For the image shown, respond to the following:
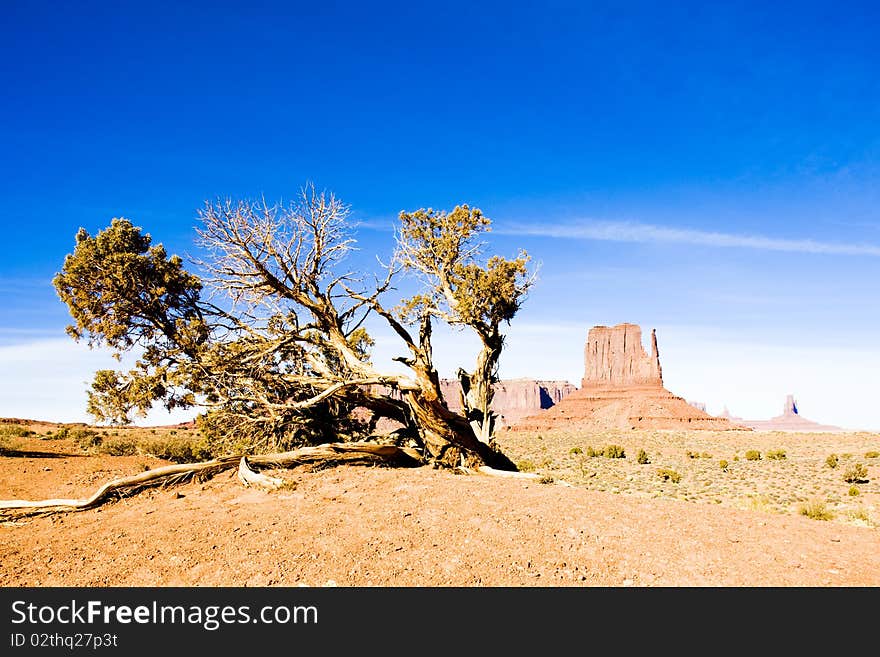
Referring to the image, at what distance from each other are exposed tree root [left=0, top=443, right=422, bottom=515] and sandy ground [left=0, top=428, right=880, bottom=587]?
334 mm

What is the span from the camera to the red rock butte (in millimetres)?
96812

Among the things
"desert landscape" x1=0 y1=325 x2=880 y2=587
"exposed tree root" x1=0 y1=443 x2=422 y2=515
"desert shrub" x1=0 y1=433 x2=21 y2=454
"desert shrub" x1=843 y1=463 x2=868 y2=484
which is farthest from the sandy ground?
"desert shrub" x1=843 y1=463 x2=868 y2=484

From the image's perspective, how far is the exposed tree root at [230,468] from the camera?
9.62 m

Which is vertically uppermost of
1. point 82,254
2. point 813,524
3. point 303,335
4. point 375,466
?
point 82,254

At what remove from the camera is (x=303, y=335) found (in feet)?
46.4

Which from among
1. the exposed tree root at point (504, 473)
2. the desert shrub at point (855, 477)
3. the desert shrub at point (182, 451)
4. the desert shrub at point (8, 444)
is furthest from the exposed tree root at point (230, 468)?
the desert shrub at point (855, 477)

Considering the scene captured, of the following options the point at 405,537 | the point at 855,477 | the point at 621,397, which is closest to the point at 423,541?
the point at 405,537

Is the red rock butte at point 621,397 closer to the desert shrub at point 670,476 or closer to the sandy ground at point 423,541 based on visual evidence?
the desert shrub at point 670,476

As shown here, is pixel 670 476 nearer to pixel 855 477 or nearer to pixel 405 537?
pixel 855 477
